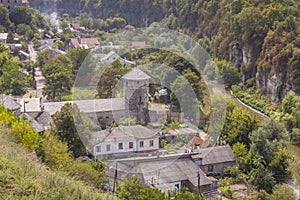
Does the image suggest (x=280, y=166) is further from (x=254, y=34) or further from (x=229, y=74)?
(x=254, y=34)

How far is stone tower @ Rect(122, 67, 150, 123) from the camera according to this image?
728cm

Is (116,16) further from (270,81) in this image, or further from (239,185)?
(239,185)

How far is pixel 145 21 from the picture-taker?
32125mm

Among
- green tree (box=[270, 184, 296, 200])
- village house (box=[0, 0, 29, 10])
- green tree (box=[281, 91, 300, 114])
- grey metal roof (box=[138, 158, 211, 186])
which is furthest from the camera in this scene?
village house (box=[0, 0, 29, 10])

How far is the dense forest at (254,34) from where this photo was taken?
587 inches

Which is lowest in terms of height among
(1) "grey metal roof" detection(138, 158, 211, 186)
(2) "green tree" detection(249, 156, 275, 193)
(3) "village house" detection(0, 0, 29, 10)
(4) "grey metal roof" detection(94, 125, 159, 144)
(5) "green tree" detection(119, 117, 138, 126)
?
(2) "green tree" detection(249, 156, 275, 193)

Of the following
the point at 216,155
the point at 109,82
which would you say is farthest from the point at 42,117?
the point at 216,155

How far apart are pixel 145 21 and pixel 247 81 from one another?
53.3 feet

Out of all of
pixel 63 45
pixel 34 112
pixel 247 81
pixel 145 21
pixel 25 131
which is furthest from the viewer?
pixel 145 21

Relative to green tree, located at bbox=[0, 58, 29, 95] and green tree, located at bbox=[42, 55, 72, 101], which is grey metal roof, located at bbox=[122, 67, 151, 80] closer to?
green tree, located at bbox=[42, 55, 72, 101]

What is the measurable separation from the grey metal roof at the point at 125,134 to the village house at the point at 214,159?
1394mm

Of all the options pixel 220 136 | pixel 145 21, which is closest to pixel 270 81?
pixel 220 136

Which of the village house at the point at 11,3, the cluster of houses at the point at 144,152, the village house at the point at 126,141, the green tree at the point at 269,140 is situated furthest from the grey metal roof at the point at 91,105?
the village house at the point at 11,3

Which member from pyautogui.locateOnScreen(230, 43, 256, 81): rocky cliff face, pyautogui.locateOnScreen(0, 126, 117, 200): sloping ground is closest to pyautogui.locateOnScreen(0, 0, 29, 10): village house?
pyautogui.locateOnScreen(230, 43, 256, 81): rocky cliff face
